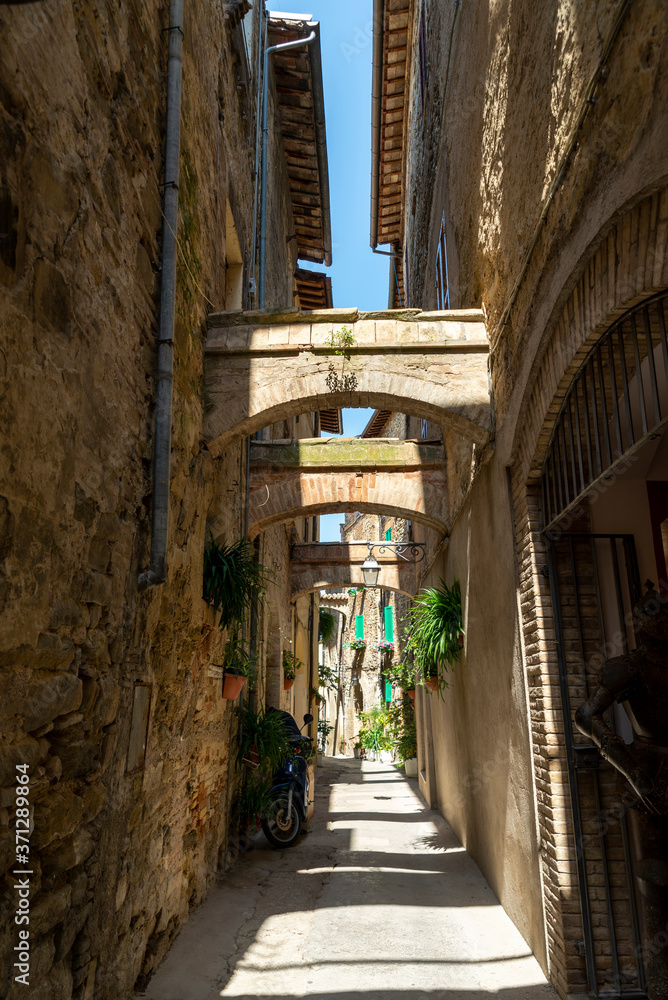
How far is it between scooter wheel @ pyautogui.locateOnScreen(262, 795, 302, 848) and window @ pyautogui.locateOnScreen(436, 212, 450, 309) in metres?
5.24

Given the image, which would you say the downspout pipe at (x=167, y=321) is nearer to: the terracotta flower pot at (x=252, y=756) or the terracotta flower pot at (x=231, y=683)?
the terracotta flower pot at (x=231, y=683)

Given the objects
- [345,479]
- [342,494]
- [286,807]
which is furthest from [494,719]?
[345,479]

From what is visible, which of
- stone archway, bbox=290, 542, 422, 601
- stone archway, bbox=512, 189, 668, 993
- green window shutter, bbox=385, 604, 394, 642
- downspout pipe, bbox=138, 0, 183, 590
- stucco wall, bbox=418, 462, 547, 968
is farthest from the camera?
green window shutter, bbox=385, 604, 394, 642

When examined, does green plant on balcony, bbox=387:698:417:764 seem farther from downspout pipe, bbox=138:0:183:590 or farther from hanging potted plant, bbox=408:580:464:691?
downspout pipe, bbox=138:0:183:590

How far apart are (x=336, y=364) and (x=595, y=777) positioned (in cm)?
336

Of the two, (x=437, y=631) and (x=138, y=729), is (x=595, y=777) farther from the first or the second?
(x=437, y=631)

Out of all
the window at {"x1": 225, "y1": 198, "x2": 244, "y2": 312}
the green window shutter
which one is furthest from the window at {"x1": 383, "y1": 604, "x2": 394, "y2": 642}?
the window at {"x1": 225, "y1": 198, "x2": 244, "y2": 312}

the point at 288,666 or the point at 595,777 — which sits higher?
the point at 288,666

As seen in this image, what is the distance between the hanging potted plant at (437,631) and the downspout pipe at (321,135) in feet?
26.0

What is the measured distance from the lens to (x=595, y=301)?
2863 mm

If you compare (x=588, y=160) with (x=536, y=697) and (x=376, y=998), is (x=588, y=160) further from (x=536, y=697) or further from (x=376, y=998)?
(x=376, y=998)

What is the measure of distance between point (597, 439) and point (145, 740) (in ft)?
8.87

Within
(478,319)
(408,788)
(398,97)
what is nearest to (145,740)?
(478,319)
